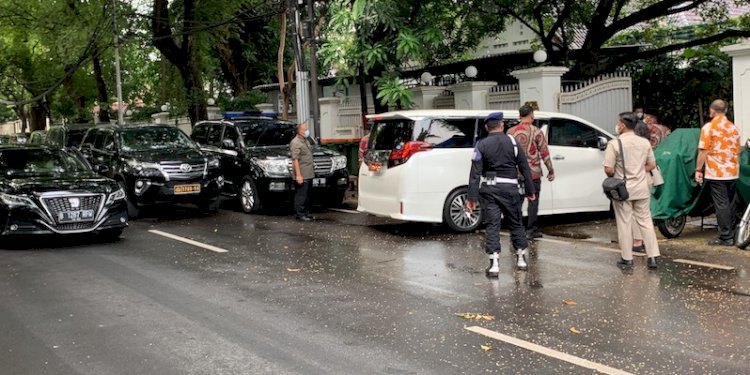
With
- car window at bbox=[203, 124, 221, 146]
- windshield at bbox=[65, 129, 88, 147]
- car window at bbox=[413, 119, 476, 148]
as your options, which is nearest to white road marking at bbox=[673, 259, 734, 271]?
car window at bbox=[413, 119, 476, 148]

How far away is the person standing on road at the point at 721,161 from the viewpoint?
10.5 meters

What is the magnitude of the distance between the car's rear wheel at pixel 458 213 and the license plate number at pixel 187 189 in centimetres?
559

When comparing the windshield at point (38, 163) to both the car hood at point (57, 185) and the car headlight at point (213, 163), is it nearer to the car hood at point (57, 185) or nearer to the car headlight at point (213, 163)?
the car hood at point (57, 185)

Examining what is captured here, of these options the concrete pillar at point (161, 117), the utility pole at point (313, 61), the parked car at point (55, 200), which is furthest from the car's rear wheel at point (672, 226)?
the concrete pillar at point (161, 117)

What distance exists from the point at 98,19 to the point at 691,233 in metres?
19.8

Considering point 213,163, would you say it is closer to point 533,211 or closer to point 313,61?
point 313,61

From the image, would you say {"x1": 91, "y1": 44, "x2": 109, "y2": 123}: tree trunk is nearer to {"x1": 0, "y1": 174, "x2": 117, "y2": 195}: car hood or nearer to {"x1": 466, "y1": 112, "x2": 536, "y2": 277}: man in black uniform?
{"x1": 0, "y1": 174, "x2": 117, "y2": 195}: car hood

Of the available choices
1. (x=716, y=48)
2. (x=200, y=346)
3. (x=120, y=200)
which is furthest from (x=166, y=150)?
(x=716, y=48)

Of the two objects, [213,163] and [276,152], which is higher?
[276,152]

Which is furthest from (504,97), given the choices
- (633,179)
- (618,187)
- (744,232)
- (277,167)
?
(618,187)

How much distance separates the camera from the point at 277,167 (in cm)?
1595

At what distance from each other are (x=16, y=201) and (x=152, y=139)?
5.51 m

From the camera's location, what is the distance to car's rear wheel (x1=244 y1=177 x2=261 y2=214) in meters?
16.3

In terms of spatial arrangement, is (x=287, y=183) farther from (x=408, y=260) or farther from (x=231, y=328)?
(x=231, y=328)
